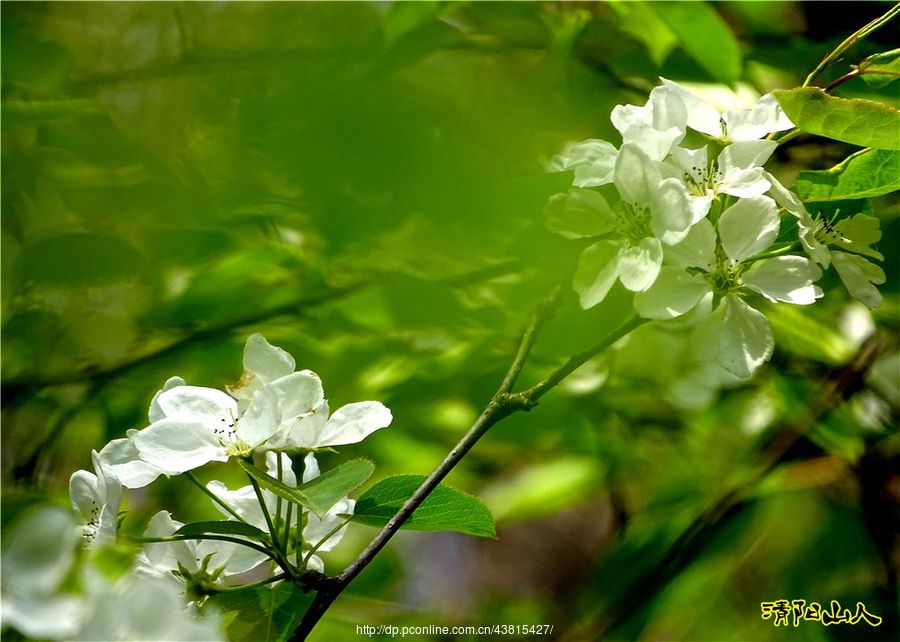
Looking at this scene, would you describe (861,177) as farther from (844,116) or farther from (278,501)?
(278,501)

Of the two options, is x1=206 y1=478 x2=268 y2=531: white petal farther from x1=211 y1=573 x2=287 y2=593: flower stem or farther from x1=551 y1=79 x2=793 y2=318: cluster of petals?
x1=551 y1=79 x2=793 y2=318: cluster of petals

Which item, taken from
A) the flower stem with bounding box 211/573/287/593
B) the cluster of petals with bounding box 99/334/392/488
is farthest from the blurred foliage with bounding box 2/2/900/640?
the flower stem with bounding box 211/573/287/593

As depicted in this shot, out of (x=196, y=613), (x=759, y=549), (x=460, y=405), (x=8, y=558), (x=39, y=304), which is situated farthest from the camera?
(x=759, y=549)

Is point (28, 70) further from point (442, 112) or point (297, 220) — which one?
point (442, 112)

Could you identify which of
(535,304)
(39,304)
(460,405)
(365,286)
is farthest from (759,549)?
(39,304)

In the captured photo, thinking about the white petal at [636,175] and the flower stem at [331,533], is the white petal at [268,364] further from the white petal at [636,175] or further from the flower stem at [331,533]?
the white petal at [636,175]

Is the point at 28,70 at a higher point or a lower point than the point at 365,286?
higher

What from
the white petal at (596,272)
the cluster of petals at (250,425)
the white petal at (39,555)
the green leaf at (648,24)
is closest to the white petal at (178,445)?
the cluster of petals at (250,425)
